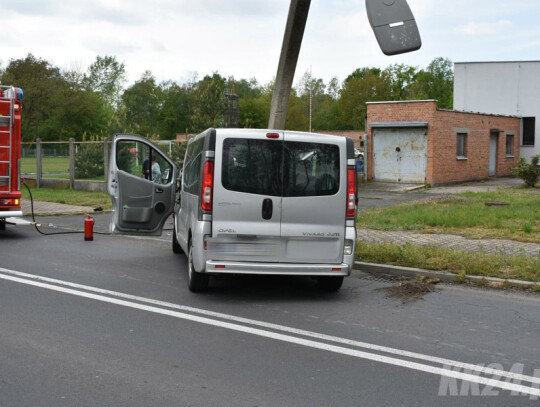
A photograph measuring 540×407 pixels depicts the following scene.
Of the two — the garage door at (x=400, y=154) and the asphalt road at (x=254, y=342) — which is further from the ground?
the garage door at (x=400, y=154)

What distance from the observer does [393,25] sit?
27.7 feet

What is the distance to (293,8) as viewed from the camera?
10.9m

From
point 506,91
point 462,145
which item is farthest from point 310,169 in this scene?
point 506,91

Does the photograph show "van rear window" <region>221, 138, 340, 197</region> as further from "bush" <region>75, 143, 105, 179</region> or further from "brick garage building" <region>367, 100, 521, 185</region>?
"brick garage building" <region>367, 100, 521, 185</region>

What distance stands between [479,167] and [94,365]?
→ 3109cm

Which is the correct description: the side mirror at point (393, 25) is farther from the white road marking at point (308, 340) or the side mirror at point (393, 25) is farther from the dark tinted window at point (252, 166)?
the white road marking at point (308, 340)

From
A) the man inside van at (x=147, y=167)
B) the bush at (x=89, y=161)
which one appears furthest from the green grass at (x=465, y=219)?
the bush at (x=89, y=161)

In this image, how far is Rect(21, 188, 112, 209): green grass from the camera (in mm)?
20547

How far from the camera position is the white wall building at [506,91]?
39.0 meters

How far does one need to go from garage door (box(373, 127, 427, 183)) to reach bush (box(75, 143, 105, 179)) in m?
12.6

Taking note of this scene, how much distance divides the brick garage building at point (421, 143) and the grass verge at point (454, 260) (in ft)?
62.5

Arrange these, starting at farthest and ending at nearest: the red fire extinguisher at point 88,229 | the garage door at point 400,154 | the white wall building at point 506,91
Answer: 1. the white wall building at point 506,91
2. the garage door at point 400,154
3. the red fire extinguisher at point 88,229

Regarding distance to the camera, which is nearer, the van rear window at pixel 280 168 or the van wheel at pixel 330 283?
the van rear window at pixel 280 168

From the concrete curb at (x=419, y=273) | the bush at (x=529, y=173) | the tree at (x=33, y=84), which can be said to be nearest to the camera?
the concrete curb at (x=419, y=273)
